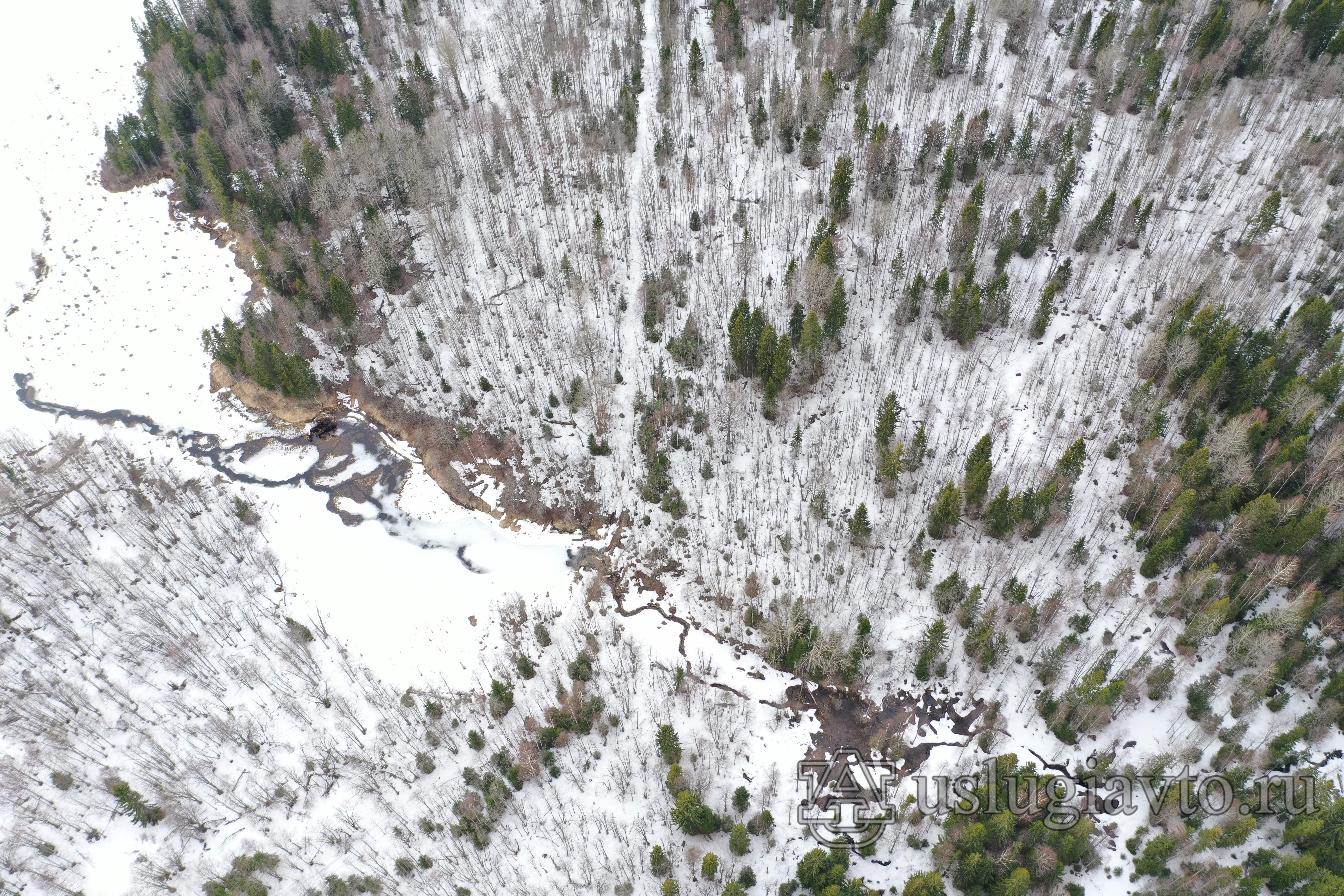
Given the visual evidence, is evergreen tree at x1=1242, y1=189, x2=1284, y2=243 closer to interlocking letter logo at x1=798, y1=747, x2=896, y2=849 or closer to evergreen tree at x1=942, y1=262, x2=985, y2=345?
evergreen tree at x1=942, y1=262, x2=985, y2=345

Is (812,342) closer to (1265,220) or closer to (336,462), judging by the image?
(1265,220)

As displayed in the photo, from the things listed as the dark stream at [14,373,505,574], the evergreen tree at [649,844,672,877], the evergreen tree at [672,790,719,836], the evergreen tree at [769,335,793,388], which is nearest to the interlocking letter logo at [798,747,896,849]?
the evergreen tree at [672,790,719,836]

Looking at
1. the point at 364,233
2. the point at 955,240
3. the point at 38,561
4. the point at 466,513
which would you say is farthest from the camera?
the point at 364,233

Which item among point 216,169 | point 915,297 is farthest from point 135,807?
point 915,297

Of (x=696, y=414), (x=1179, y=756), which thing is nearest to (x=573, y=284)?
(x=696, y=414)

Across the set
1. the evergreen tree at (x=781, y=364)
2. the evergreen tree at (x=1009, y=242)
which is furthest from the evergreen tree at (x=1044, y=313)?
the evergreen tree at (x=781, y=364)

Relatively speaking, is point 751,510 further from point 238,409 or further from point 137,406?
point 137,406

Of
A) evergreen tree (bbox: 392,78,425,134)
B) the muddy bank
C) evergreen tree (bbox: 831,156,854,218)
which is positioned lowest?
the muddy bank
